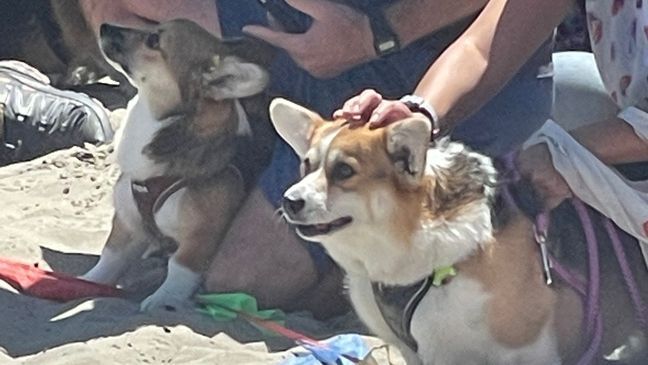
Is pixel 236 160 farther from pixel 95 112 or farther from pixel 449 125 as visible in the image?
pixel 95 112

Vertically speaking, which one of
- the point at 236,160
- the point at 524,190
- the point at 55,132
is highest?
the point at 524,190

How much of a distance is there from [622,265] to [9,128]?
2701mm

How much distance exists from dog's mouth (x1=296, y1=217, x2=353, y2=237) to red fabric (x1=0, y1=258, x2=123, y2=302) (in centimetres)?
120

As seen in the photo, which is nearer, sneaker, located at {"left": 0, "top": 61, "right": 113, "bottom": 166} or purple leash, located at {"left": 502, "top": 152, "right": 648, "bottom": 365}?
purple leash, located at {"left": 502, "top": 152, "right": 648, "bottom": 365}

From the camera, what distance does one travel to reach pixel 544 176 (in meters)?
2.97

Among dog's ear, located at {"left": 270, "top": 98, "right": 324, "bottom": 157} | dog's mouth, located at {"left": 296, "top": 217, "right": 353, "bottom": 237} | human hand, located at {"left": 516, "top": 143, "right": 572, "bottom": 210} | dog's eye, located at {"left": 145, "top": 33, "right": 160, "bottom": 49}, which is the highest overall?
dog's ear, located at {"left": 270, "top": 98, "right": 324, "bottom": 157}

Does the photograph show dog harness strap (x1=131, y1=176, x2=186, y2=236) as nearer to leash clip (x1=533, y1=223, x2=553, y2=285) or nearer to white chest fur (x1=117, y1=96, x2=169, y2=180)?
white chest fur (x1=117, y1=96, x2=169, y2=180)

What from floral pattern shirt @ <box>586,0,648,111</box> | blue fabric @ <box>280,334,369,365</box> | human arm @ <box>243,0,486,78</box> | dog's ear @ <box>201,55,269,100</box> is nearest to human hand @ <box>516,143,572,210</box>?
floral pattern shirt @ <box>586,0,648,111</box>

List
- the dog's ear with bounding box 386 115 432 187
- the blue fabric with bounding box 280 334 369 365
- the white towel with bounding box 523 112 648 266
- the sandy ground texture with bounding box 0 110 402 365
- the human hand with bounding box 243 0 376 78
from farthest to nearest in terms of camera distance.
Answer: the human hand with bounding box 243 0 376 78 < the sandy ground texture with bounding box 0 110 402 365 < the blue fabric with bounding box 280 334 369 365 < the white towel with bounding box 523 112 648 266 < the dog's ear with bounding box 386 115 432 187

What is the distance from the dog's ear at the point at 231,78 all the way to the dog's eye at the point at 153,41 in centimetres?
13

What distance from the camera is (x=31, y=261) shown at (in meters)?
3.98

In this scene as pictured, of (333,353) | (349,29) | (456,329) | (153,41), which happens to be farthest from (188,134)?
(456,329)

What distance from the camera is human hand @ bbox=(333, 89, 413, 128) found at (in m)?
2.65

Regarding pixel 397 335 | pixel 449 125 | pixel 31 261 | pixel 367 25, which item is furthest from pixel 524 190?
pixel 31 261
